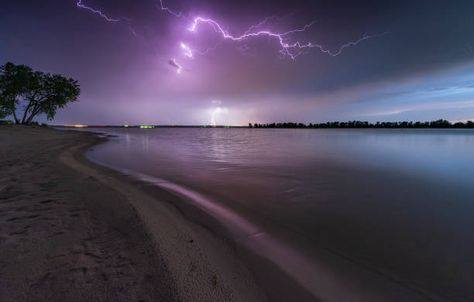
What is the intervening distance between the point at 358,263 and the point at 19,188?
8150 millimetres

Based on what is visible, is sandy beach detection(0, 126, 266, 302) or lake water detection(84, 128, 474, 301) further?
lake water detection(84, 128, 474, 301)

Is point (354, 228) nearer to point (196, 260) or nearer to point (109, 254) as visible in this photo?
point (196, 260)

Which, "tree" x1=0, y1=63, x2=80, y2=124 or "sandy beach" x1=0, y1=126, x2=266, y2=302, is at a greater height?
"tree" x1=0, y1=63, x2=80, y2=124

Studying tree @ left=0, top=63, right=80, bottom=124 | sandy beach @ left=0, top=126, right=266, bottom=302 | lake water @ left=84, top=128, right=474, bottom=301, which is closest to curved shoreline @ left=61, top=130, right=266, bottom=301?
sandy beach @ left=0, top=126, right=266, bottom=302

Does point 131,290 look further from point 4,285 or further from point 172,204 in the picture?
point 172,204

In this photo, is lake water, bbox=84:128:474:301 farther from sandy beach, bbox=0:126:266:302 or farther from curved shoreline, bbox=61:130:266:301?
sandy beach, bbox=0:126:266:302

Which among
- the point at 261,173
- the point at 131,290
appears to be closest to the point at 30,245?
the point at 131,290

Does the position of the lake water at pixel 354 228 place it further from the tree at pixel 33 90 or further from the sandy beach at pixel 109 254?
the tree at pixel 33 90

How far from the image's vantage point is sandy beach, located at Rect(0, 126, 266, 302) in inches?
93.9

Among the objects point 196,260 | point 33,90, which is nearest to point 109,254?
point 196,260

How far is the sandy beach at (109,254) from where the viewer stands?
2385 millimetres

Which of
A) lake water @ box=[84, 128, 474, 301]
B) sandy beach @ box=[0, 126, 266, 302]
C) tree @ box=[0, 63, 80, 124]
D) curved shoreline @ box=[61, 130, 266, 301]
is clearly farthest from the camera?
tree @ box=[0, 63, 80, 124]

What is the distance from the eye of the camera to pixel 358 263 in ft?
11.4

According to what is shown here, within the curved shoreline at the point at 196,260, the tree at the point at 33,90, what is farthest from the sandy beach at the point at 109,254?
the tree at the point at 33,90
